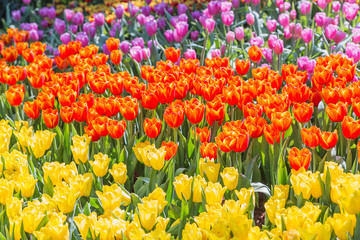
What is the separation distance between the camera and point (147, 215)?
5.45 ft

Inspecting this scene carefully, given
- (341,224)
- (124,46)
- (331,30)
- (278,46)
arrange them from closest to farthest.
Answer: (341,224) < (278,46) < (331,30) < (124,46)

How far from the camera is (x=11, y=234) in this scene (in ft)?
5.65

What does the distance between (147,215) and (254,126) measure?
31.9 inches

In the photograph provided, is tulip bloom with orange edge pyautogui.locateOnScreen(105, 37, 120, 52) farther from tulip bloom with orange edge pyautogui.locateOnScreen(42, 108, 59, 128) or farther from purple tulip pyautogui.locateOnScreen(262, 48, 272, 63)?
tulip bloom with orange edge pyautogui.locateOnScreen(42, 108, 59, 128)

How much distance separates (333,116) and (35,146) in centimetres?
141

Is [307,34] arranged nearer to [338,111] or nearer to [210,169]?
[338,111]

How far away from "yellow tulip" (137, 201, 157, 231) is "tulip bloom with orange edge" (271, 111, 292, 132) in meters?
0.82

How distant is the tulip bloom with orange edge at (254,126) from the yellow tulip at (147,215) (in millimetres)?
762

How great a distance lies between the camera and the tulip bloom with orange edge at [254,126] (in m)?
2.27

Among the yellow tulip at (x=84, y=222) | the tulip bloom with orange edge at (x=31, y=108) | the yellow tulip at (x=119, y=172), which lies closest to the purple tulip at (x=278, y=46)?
the tulip bloom with orange edge at (x=31, y=108)

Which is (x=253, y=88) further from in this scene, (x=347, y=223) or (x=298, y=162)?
(x=347, y=223)

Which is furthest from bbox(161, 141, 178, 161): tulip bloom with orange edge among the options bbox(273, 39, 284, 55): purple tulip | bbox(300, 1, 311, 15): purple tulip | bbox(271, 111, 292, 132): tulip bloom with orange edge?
bbox(300, 1, 311, 15): purple tulip

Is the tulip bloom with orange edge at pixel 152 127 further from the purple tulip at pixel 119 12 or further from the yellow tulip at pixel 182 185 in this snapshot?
the purple tulip at pixel 119 12

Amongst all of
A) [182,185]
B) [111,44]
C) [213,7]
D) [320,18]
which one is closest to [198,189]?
[182,185]
